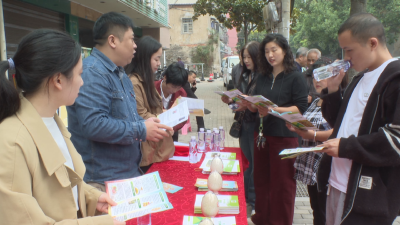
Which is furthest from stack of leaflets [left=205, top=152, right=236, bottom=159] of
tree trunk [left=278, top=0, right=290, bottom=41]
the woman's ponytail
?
tree trunk [left=278, top=0, right=290, bottom=41]

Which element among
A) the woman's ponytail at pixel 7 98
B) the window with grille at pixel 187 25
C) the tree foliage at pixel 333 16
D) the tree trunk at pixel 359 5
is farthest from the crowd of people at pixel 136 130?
the window with grille at pixel 187 25

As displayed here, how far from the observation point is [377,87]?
1.63 m

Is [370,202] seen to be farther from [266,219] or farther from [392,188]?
[266,219]

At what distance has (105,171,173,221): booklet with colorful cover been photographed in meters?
1.49

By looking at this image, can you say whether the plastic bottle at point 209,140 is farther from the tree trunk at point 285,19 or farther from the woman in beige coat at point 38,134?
the tree trunk at point 285,19

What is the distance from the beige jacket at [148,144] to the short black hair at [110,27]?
639 millimetres

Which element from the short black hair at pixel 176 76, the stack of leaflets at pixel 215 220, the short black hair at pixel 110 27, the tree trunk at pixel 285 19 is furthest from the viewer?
the tree trunk at pixel 285 19

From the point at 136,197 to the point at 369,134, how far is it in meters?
1.28

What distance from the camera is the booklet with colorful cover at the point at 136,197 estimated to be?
4.89 ft

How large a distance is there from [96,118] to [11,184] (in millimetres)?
743

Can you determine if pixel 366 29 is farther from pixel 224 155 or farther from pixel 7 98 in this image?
pixel 7 98

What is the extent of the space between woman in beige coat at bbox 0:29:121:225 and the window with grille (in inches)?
1209

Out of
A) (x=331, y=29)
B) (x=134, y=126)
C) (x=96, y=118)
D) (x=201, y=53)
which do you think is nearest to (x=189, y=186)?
(x=134, y=126)

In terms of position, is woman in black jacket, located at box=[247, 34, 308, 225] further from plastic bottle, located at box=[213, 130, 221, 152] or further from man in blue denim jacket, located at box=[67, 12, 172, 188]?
man in blue denim jacket, located at box=[67, 12, 172, 188]
